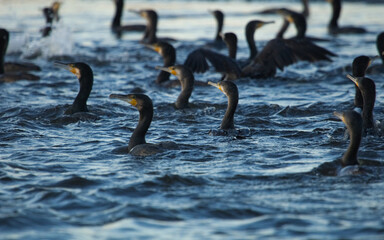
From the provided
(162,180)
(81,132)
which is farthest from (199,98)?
(162,180)

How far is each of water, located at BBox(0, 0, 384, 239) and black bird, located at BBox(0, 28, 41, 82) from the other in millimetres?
266

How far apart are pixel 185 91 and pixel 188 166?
3379 mm

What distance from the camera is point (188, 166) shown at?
6941 mm

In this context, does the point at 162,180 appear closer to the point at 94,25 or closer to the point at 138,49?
the point at 138,49

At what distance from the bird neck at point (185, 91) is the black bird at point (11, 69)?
355 centimetres

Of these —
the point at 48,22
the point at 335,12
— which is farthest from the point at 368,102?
the point at 335,12

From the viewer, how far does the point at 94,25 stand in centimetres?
2241

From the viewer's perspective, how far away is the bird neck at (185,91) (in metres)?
10.1

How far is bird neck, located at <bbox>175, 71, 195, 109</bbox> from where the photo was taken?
10148mm

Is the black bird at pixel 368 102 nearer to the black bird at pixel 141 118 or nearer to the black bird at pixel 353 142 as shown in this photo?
the black bird at pixel 353 142

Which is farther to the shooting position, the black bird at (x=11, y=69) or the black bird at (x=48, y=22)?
the black bird at (x=48, y=22)

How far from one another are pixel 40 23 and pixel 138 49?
653cm

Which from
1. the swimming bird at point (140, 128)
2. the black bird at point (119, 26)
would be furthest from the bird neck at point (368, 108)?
the black bird at point (119, 26)

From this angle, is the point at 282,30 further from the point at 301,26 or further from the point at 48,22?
the point at 48,22
